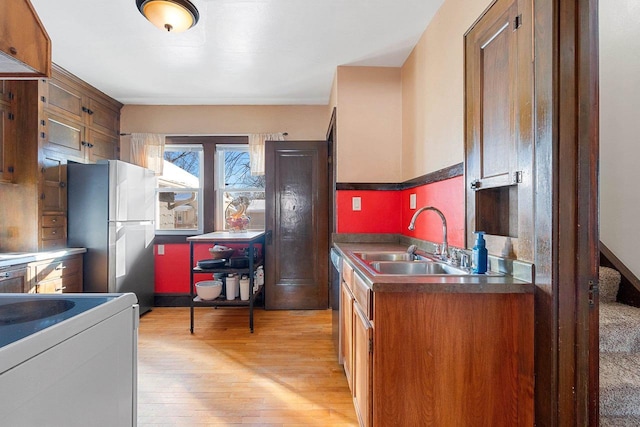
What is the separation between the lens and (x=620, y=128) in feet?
6.94

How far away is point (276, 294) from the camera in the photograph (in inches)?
143

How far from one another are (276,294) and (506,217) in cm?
271

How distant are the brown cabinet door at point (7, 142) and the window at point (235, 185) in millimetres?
1873

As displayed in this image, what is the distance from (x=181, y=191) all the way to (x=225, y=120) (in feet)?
3.55

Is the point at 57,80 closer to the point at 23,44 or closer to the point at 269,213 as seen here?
the point at 269,213

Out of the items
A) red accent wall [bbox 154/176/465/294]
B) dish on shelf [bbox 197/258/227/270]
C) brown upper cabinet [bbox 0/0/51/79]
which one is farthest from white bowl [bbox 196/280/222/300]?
brown upper cabinet [bbox 0/0/51/79]

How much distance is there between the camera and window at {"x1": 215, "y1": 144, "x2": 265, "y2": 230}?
4.01m

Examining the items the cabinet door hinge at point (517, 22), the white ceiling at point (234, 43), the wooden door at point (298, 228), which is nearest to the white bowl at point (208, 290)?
the wooden door at point (298, 228)

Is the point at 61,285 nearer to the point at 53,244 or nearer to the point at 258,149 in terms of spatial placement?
the point at 53,244

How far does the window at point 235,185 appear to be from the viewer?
13.1ft

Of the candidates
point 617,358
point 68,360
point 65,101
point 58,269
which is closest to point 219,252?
point 58,269

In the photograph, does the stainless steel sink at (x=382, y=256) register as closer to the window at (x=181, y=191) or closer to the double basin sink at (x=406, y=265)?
the double basin sink at (x=406, y=265)

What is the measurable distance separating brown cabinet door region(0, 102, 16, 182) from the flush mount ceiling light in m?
1.83

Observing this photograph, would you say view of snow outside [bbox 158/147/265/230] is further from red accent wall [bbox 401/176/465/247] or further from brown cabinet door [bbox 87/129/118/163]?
red accent wall [bbox 401/176/465/247]
